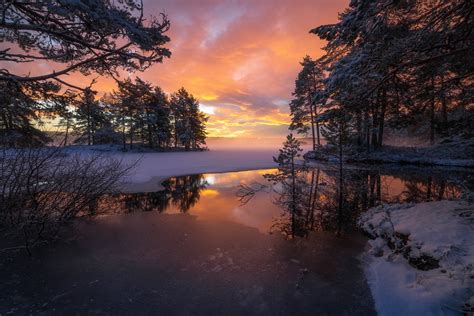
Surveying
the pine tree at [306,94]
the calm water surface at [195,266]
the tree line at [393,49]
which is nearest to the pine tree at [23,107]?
the calm water surface at [195,266]

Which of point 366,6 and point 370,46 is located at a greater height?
point 366,6

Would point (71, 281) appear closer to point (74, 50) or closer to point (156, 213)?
point (156, 213)

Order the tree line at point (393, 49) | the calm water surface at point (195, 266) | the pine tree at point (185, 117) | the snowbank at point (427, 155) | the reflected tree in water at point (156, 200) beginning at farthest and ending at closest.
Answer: the pine tree at point (185, 117)
the snowbank at point (427, 155)
the reflected tree in water at point (156, 200)
the tree line at point (393, 49)
the calm water surface at point (195, 266)

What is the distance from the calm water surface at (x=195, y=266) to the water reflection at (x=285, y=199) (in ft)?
0.30

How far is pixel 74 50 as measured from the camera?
5516mm

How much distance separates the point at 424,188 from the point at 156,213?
14.4 meters

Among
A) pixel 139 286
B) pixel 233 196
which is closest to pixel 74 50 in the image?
pixel 139 286

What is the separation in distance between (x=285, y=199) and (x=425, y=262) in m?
6.21

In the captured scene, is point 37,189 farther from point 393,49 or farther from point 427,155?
point 427,155

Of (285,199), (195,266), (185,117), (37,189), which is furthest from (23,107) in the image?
(185,117)

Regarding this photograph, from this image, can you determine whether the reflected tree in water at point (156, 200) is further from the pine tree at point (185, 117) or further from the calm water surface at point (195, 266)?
the pine tree at point (185, 117)

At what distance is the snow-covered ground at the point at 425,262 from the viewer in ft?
10.8

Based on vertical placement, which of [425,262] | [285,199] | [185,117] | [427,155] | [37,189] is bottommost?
[425,262]

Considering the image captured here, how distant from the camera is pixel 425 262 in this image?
14.2ft
